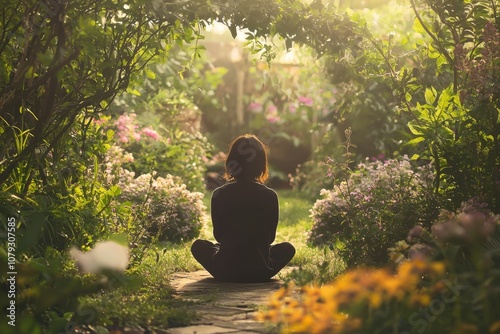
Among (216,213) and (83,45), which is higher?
(83,45)

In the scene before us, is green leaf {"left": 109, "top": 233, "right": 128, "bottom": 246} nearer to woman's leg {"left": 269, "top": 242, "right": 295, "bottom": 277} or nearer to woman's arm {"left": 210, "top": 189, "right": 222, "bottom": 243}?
woman's arm {"left": 210, "top": 189, "right": 222, "bottom": 243}

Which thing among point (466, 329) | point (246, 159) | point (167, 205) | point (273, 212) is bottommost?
point (466, 329)

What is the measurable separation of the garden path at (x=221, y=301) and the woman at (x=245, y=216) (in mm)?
132

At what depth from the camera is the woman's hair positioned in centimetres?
630

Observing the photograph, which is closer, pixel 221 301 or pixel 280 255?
pixel 221 301

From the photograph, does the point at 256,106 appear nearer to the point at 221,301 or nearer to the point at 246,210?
the point at 246,210

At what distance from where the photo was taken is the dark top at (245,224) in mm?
6402

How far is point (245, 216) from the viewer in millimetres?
6441

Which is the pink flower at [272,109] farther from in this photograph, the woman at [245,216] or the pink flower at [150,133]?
the woman at [245,216]

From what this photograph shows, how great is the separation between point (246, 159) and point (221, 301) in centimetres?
140

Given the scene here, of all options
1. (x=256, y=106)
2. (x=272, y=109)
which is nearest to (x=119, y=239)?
(x=272, y=109)

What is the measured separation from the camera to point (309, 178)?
1498cm

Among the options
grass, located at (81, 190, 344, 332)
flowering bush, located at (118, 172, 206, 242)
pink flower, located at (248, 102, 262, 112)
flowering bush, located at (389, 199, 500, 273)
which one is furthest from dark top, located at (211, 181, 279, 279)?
pink flower, located at (248, 102, 262, 112)

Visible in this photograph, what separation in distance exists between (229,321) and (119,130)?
7.54 meters
